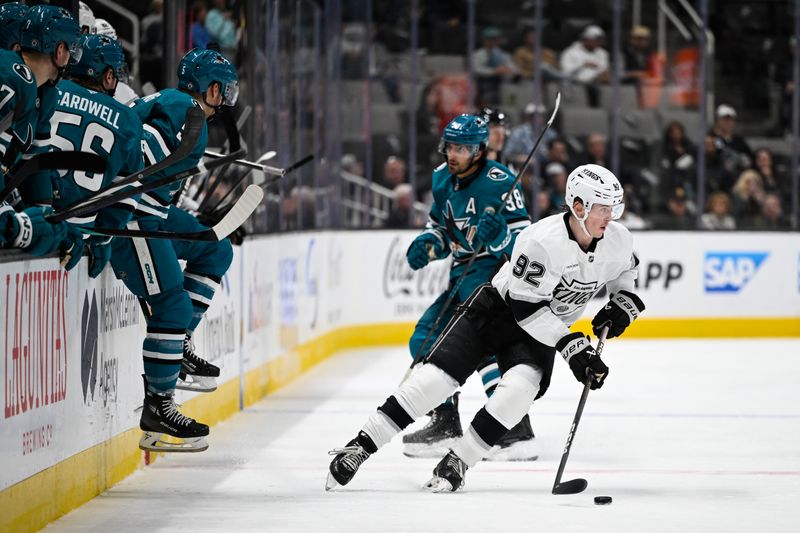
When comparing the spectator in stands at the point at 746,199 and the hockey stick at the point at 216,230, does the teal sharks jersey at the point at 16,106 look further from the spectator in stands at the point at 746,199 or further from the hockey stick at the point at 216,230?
the spectator in stands at the point at 746,199

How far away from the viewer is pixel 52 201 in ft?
14.1

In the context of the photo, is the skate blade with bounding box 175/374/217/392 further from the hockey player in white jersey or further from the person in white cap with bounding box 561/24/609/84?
the person in white cap with bounding box 561/24/609/84

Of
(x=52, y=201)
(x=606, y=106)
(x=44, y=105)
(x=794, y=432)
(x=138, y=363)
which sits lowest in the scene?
(x=794, y=432)

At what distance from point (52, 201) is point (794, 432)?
3.91 m

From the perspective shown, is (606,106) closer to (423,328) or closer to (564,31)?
(564,31)

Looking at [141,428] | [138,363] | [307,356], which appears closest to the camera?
[141,428]

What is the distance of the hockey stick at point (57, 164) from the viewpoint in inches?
159

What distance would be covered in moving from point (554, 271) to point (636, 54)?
408 inches

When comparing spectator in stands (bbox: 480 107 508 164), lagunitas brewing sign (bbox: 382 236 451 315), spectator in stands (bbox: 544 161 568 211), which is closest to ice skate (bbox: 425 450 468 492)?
spectator in stands (bbox: 480 107 508 164)

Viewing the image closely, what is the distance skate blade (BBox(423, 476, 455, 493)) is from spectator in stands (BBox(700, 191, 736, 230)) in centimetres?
897

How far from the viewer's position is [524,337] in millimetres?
4914

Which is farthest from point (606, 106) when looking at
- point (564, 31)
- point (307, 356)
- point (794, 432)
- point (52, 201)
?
point (52, 201)

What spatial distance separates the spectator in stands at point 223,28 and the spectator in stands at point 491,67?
6494 millimetres

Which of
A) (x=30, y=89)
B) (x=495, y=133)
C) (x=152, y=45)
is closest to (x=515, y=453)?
(x=495, y=133)
